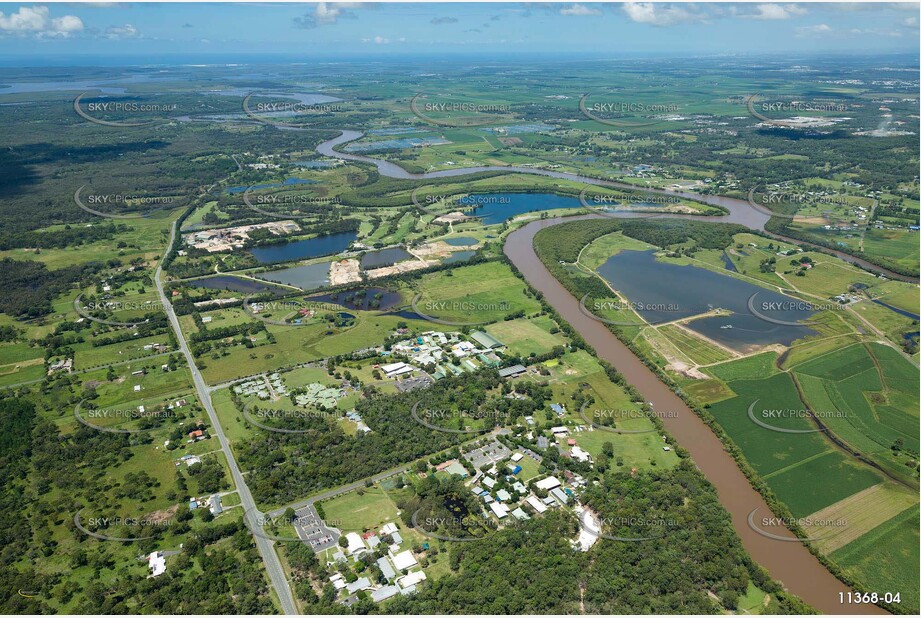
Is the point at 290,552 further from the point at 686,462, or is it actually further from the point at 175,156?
the point at 175,156

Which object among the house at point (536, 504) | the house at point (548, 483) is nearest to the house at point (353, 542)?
the house at point (536, 504)

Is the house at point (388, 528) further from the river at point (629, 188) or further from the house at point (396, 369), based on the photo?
the river at point (629, 188)

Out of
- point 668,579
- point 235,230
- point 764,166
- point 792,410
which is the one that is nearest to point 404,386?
point 668,579

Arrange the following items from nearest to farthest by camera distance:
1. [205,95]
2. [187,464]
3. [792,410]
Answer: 1. [187,464]
2. [792,410]
3. [205,95]

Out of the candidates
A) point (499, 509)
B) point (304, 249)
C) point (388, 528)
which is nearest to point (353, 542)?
point (388, 528)

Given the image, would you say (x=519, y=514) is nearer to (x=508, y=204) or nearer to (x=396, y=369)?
(x=396, y=369)

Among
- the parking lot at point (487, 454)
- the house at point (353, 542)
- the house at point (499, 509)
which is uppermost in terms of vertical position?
the parking lot at point (487, 454)
